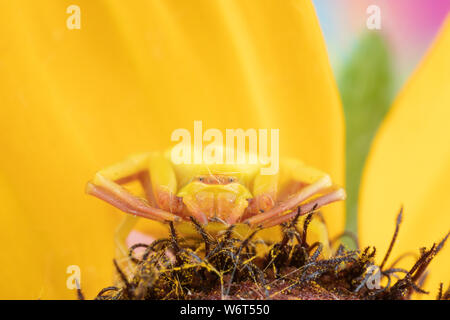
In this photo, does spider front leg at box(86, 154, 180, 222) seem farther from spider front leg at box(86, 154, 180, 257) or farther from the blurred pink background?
the blurred pink background

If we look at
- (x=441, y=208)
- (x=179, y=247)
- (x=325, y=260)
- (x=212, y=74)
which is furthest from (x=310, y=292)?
(x=212, y=74)

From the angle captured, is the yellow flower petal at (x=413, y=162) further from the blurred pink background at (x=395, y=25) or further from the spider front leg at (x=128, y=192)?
the spider front leg at (x=128, y=192)

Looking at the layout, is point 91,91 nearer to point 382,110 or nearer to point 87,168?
point 87,168

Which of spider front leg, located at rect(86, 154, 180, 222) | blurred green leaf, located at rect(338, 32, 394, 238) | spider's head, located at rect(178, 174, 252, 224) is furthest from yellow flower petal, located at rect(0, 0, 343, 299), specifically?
spider's head, located at rect(178, 174, 252, 224)

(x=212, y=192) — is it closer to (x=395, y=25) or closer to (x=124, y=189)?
(x=124, y=189)

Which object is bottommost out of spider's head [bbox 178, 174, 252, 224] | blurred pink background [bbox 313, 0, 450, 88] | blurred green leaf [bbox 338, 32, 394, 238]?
spider's head [bbox 178, 174, 252, 224]

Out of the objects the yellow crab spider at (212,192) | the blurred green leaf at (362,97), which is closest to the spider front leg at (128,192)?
the yellow crab spider at (212,192)
